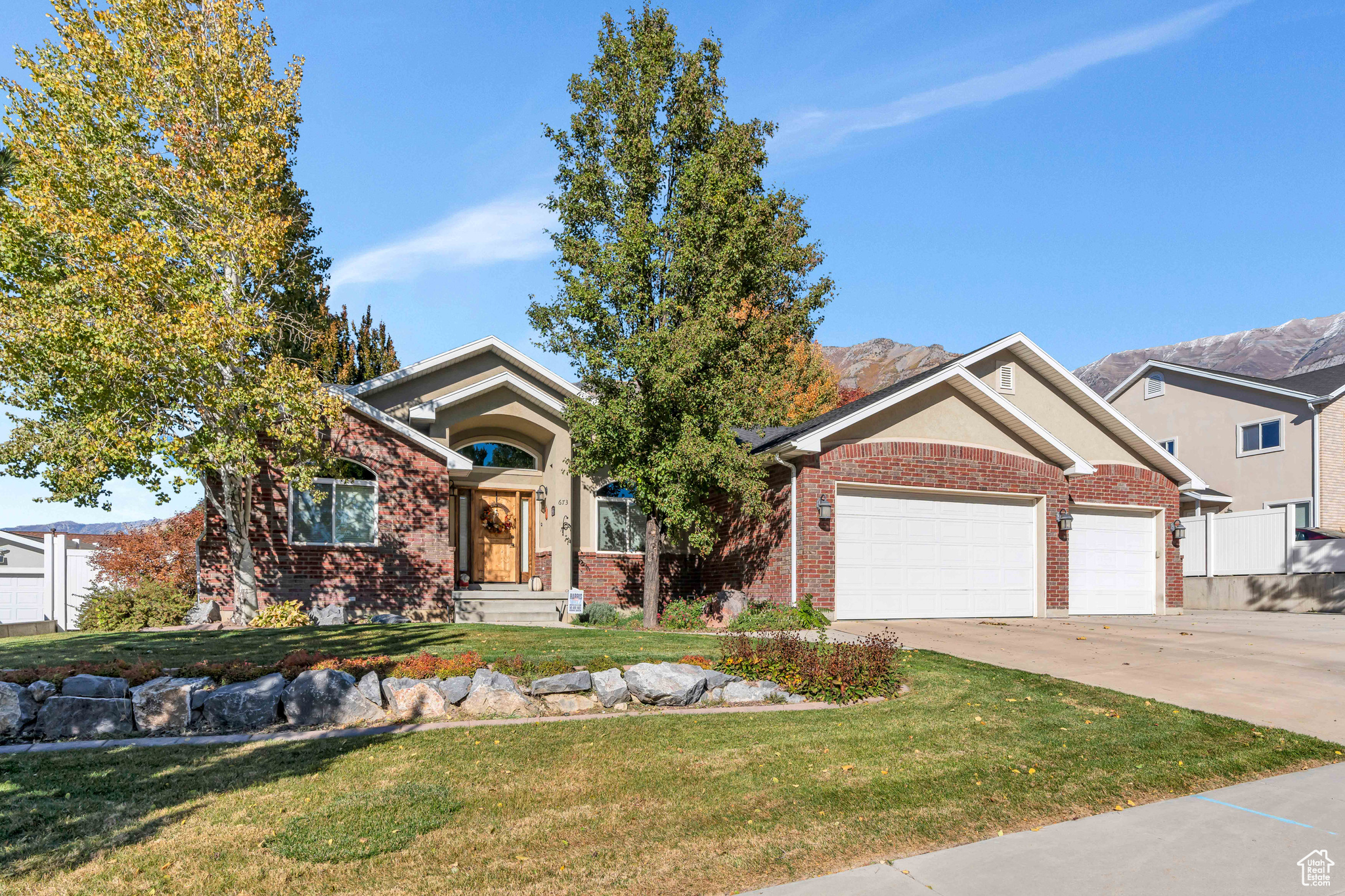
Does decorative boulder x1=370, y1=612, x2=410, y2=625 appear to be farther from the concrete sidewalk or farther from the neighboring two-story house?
the neighboring two-story house

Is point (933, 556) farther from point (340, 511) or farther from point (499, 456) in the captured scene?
point (340, 511)

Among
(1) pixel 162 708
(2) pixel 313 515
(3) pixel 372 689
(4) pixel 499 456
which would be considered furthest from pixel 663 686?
(4) pixel 499 456

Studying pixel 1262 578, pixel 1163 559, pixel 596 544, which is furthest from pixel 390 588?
pixel 1262 578

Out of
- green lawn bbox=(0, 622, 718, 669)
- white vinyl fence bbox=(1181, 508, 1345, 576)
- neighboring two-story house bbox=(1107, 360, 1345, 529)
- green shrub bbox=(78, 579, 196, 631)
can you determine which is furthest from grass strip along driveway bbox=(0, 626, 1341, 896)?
neighboring two-story house bbox=(1107, 360, 1345, 529)

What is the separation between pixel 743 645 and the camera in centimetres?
927

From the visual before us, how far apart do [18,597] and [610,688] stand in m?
→ 23.5

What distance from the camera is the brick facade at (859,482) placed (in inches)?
591

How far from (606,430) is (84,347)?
768cm

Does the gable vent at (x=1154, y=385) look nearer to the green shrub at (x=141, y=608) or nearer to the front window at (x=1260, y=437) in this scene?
the front window at (x=1260, y=437)

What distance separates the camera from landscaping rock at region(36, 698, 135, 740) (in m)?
6.94

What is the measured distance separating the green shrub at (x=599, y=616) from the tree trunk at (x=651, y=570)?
1.01 m

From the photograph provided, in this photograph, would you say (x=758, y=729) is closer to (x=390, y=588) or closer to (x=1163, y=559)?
(x=390, y=588)

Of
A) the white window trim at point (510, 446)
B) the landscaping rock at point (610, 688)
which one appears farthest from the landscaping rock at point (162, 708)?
the white window trim at point (510, 446)

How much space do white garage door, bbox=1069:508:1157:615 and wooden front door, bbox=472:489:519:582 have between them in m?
11.8
